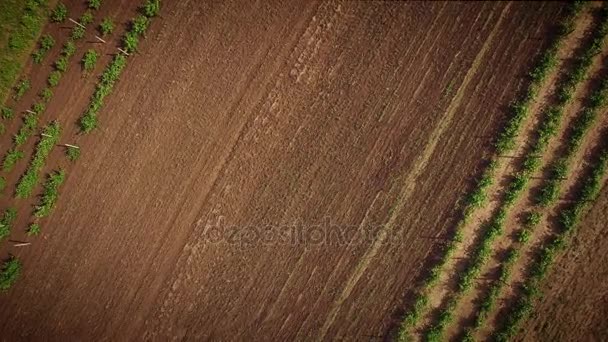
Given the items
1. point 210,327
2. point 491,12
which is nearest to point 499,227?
point 491,12

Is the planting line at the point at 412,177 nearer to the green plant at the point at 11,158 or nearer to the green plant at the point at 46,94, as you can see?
the green plant at the point at 46,94

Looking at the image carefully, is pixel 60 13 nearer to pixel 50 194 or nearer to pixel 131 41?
pixel 131 41

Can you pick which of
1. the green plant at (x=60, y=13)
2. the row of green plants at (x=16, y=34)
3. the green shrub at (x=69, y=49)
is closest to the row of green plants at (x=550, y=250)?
the green shrub at (x=69, y=49)

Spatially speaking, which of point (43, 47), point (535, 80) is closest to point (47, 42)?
point (43, 47)

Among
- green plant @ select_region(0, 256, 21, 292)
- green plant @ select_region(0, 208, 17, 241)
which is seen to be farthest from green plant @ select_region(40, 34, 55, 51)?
green plant @ select_region(0, 256, 21, 292)

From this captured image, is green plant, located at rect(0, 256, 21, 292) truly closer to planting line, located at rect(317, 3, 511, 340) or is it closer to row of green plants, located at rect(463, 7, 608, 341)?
planting line, located at rect(317, 3, 511, 340)

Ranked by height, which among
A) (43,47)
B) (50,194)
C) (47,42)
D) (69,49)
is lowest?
(50,194)
